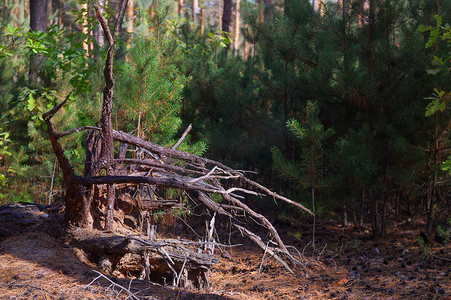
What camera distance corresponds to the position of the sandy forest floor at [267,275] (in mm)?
3168

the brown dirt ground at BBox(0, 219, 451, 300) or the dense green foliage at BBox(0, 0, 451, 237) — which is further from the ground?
the dense green foliage at BBox(0, 0, 451, 237)

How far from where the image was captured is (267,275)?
459 cm

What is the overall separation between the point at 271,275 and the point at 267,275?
4cm

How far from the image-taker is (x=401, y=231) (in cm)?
626

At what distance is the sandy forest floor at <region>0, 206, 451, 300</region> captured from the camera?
317 centimetres

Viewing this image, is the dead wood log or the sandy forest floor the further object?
the dead wood log

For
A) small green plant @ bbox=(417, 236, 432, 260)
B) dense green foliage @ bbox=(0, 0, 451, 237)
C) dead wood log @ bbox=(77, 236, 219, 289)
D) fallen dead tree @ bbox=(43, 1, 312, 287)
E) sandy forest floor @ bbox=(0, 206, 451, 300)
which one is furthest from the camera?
dense green foliage @ bbox=(0, 0, 451, 237)

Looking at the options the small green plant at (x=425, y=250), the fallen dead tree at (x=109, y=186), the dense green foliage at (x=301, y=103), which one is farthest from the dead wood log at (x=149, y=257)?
the small green plant at (x=425, y=250)

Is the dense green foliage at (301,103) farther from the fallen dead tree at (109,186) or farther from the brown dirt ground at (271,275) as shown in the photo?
the fallen dead tree at (109,186)

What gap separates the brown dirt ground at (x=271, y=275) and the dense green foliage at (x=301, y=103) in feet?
2.03

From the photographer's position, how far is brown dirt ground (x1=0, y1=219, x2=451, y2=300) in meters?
3.17

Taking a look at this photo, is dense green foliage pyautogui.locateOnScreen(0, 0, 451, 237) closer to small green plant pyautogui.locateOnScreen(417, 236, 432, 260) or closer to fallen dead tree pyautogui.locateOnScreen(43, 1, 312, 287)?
small green plant pyautogui.locateOnScreen(417, 236, 432, 260)

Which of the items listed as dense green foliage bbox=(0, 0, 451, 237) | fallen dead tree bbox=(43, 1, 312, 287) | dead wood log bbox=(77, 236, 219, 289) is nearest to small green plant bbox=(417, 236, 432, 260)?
dense green foliage bbox=(0, 0, 451, 237)

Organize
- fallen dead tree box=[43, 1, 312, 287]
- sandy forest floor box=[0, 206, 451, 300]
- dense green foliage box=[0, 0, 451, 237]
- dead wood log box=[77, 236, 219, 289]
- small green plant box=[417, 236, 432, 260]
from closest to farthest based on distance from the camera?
sandy forest floor box=[0, 206, 451, 300] → fallen dead tree box=[43, 1, 312, 287] → dead wood log box=[77, 236, 219, 289] → small green plant box=[417, 236, 432, 260] → dense green foliage box=[0, 0, 451, 237]
